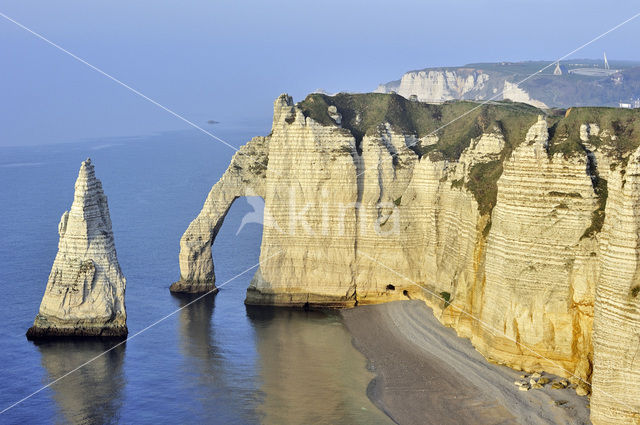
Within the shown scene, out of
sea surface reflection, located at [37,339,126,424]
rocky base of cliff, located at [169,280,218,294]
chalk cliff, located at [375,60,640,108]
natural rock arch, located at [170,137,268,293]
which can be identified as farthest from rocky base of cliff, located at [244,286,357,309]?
chalk cliff, located at [375,60,640,108]

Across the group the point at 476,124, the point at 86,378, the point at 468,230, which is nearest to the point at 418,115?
the point at 476,124

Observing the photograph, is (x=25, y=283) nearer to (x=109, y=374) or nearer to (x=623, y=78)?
(x=109, y=374)

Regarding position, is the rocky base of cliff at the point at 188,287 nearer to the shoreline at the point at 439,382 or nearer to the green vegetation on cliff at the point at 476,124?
the shoreline at the point at 439,382

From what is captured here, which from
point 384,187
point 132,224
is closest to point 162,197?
point 132,224

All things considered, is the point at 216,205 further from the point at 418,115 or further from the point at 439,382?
the point at 439,382

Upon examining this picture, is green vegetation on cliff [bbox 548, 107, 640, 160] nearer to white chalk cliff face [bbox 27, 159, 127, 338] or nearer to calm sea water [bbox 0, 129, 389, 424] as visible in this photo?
calm sea water [bbox 0, 129, 389, 424]

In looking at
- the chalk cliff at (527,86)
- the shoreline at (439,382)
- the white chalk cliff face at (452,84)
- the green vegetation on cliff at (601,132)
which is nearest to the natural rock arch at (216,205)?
the shoreline at (439,382)
